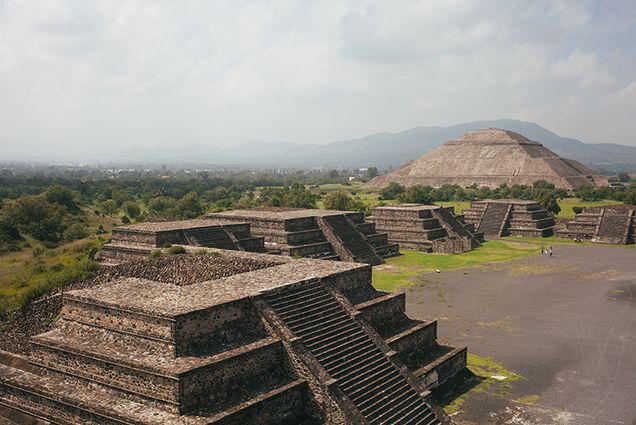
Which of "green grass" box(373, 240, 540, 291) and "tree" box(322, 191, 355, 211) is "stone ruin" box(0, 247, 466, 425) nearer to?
"green grass" box(373, 240, 540, 291)

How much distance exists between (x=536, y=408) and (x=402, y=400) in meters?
→ 4.69

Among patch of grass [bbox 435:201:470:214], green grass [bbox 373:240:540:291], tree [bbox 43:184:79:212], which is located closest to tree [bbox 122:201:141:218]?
tree [bbox 43:184:79:212]

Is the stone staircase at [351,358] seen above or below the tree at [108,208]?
above

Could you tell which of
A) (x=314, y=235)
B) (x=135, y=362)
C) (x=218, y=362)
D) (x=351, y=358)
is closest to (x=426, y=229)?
(x=314, y=235)

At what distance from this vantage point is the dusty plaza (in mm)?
16734

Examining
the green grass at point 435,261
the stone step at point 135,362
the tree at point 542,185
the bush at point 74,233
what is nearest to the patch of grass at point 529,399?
the stone step at point 135,362

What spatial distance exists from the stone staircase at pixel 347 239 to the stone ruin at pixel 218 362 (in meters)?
20.9

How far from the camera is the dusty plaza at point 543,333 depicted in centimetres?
1673

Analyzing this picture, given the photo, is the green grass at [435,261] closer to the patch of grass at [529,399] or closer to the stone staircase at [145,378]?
the patch of grass at [529,399]

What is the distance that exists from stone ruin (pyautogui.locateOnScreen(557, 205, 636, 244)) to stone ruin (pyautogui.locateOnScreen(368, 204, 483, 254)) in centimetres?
1100

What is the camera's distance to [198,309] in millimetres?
14117

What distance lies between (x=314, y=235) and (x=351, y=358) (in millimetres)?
24110

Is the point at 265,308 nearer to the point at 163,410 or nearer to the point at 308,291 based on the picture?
the point at 308,291

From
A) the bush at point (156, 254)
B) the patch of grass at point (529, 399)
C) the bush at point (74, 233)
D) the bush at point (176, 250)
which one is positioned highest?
the bush at point (176, 250)
